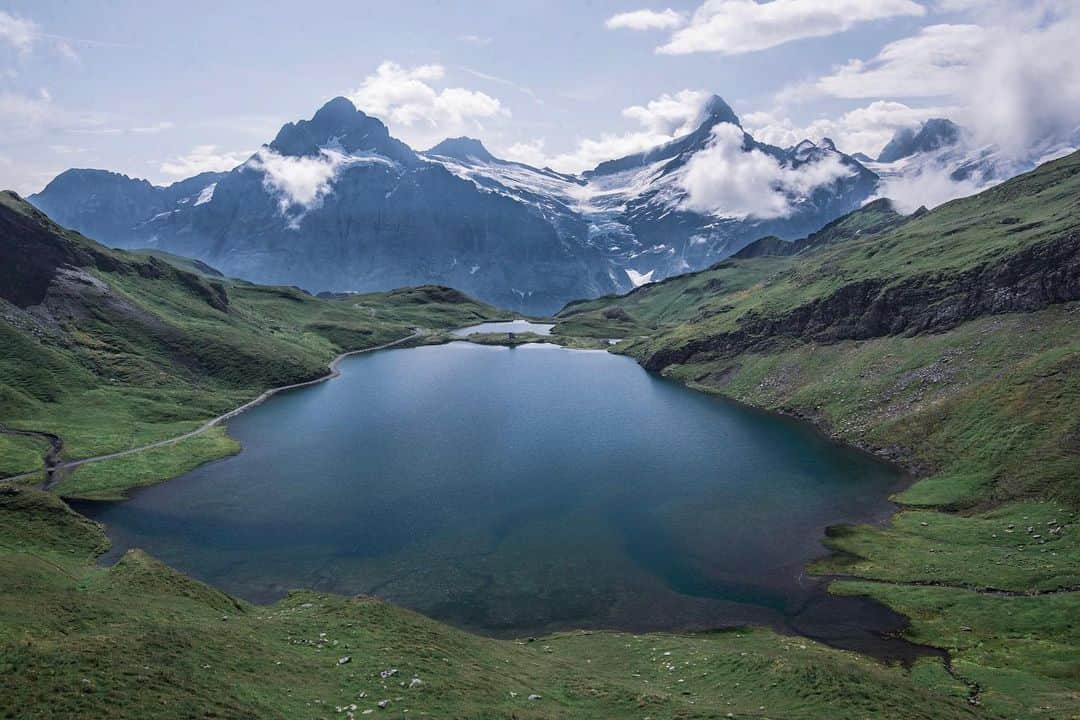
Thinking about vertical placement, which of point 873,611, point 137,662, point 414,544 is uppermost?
point 137,662

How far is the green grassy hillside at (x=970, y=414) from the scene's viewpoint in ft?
197

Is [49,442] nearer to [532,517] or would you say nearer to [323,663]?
[532,517]

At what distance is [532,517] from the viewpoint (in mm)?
91125

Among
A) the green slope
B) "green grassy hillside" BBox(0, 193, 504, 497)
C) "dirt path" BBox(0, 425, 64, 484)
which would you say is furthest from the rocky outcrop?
"dirt path" BBox(0, 425, 64, 484)

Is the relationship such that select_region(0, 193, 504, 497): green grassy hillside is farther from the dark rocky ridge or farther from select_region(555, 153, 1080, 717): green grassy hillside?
select_region(555, 153, 1080, 717): green grassy hillside

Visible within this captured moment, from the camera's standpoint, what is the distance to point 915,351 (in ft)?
475

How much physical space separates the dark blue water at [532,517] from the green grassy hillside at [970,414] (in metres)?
7.41

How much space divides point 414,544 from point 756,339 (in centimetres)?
14745

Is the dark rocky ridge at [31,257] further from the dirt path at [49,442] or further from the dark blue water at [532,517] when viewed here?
the dark blue water at [532,517]

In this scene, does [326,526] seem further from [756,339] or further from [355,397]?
[756,339]

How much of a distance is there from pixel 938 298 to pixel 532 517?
4942 inches

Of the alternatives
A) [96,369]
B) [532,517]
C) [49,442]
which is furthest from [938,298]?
[96,369]

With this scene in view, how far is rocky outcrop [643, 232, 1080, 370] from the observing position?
136375mm

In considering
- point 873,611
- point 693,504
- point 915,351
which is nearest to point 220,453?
point 693,504
